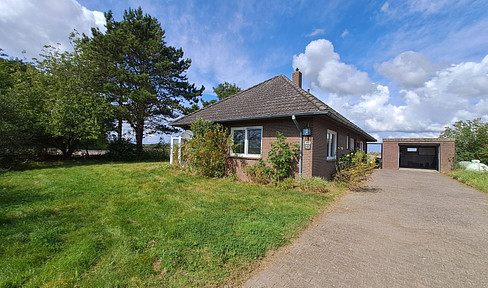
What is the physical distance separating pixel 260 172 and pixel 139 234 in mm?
5255

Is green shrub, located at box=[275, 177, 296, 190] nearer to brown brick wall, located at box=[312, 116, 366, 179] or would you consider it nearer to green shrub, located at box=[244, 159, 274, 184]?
green shrub, located at box=[244, 159, 274, 184]

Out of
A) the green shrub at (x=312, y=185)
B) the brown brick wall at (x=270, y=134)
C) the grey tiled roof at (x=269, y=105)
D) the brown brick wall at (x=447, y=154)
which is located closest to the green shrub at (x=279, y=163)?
the brown brick wall at (x=270, y=134)

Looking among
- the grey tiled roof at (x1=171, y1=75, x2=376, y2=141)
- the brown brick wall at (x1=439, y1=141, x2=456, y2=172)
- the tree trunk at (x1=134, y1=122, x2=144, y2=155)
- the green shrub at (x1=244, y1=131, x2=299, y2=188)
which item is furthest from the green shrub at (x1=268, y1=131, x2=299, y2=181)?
the brown brick wall at (x1=439, y1=141, x2=456, y2=172)

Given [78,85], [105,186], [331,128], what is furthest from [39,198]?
[78,85]

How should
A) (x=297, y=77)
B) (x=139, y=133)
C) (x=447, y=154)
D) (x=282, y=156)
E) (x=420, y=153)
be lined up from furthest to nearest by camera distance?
(x=420, y=153), (x=139, y=133), (x=447, y=154), (x=297, y=77), (x=282, y=156)

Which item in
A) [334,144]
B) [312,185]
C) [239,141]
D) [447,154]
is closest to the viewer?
[312,185]

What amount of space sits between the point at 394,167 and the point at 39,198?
77.8ft

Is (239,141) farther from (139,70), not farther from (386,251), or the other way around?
(139,70)

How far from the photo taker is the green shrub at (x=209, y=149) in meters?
8.78

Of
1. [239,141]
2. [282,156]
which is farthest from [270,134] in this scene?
[239,141]

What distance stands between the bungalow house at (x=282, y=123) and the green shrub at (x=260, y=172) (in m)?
0.37

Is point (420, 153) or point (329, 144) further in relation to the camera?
point (420, 153)

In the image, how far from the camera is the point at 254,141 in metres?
8.91

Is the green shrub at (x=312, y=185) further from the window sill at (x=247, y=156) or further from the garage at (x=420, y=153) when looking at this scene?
the garage at (x=420, y=153)
